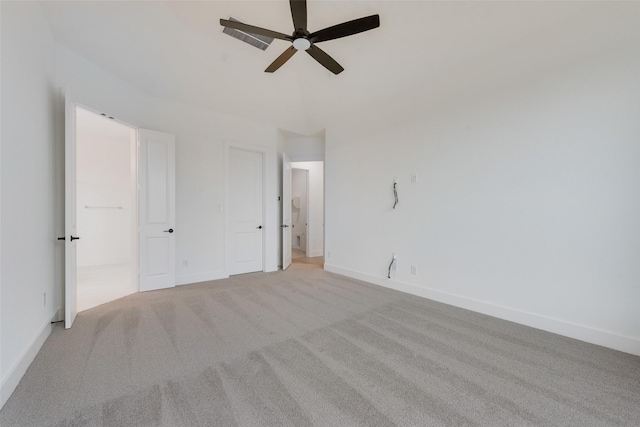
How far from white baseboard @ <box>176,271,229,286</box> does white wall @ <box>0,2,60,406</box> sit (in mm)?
1487

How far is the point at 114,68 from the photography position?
10.7 feet

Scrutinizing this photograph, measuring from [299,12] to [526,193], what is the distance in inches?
110

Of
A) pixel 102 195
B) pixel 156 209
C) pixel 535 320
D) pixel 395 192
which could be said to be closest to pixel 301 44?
pixel 395 192

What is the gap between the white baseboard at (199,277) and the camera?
4.05 m

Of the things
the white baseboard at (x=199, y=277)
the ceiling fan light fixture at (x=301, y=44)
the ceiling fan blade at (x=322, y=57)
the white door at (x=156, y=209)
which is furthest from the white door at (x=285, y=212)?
the ceiling fan light fixture at (x=301, y=44)

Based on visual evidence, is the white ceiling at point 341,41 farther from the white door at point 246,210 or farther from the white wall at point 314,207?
the white wall at point 314,207

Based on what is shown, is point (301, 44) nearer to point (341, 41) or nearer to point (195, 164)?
point (341, 41)

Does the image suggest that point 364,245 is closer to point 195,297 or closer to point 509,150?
point 509,150

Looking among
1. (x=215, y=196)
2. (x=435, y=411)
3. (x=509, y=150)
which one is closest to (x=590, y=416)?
(x=435, y=411)

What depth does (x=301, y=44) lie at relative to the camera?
7.80 feet

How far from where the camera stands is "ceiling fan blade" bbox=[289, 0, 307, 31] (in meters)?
1.94

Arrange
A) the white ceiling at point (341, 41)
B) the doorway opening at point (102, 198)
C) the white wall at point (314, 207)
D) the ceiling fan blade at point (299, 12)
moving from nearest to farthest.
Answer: the ceiling fan blade at point (299, 12) < the white ceiling at point (341, 41) < the doorway opening at point (102, 198) < the white wall at point (314, 207)

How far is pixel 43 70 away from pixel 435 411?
427 centimetres

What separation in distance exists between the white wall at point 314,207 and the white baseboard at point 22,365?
4.85 meters
